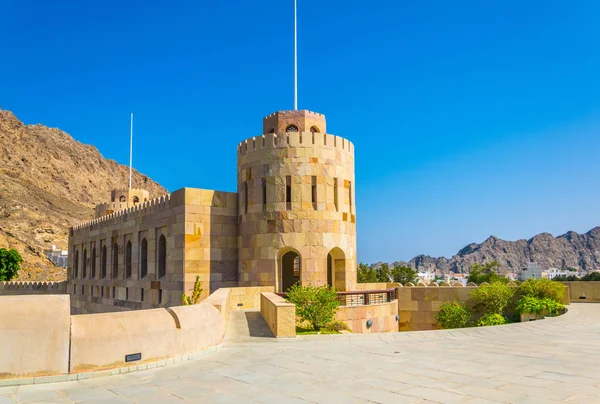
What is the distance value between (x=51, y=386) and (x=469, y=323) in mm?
20966

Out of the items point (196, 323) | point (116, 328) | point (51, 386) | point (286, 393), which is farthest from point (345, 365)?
point (51, 386)

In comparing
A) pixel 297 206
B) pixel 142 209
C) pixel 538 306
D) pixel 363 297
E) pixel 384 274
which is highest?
pixel 142 209

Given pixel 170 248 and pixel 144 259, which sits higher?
pixel 170 248

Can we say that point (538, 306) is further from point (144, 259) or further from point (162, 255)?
point (144, 259)

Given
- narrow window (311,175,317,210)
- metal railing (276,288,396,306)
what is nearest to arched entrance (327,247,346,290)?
metal railing (276,288,396,306)

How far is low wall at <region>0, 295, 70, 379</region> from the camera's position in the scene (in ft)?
27.7

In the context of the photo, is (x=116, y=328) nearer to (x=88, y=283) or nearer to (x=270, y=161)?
(x=270, y=161)

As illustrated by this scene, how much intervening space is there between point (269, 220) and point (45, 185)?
11595 centimetres

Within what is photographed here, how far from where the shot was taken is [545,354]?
11172 millimetres

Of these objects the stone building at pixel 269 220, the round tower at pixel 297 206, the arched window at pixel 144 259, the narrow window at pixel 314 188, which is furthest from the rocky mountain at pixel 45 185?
the narrow window at pixel 314 188

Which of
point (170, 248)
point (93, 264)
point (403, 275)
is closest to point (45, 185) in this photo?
point (93, 264)

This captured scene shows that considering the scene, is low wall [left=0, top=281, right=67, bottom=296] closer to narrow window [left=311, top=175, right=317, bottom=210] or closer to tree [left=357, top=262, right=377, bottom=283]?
tree [left=357, top=262, right=377, bottom=283]

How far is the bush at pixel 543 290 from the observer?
73.2 feet

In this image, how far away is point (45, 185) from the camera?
124250mm
